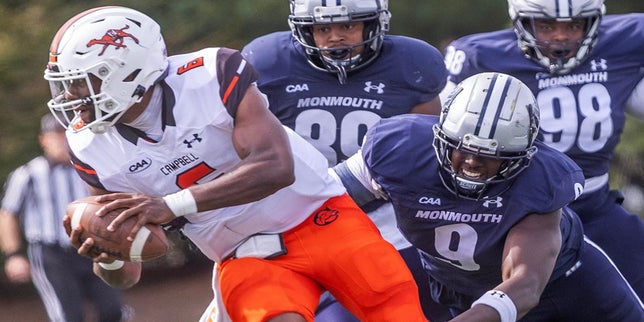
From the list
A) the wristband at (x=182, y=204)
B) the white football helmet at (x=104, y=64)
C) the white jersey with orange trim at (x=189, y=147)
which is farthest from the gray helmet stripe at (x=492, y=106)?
the white football helmet at (x=104, y=64)

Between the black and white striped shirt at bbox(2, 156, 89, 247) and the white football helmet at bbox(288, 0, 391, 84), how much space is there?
93.1 inches

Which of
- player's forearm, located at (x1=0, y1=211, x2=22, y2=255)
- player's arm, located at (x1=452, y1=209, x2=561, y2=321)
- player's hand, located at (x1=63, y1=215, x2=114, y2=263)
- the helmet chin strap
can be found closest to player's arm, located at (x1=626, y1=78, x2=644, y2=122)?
the helmet chin strap

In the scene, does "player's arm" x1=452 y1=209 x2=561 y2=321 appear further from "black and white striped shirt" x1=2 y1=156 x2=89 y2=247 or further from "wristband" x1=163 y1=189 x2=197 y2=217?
"black and white striped shirt" x1=2 y1=156 x2=89 y2=247

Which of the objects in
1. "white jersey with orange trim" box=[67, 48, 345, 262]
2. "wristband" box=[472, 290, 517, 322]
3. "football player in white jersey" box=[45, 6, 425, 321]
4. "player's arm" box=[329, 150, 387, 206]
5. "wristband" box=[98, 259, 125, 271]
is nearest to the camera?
"wristband" box=[472, 290, 517, 322]

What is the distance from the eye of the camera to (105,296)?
7.66 meters

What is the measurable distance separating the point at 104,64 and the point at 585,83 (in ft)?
7.38

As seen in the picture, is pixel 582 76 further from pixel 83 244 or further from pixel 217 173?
pixel 83 244

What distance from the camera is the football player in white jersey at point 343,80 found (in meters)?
5.50

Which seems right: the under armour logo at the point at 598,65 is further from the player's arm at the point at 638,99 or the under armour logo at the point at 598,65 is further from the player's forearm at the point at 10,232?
the player's forearm at the point at 10,232

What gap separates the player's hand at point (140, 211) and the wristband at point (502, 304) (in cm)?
105

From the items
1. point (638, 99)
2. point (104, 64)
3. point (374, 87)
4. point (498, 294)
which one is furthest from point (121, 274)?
point (638, 99)

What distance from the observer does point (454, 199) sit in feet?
15.4

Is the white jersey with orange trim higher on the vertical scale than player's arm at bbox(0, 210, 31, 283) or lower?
higher

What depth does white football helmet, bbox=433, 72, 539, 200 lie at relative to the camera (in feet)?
15.0
